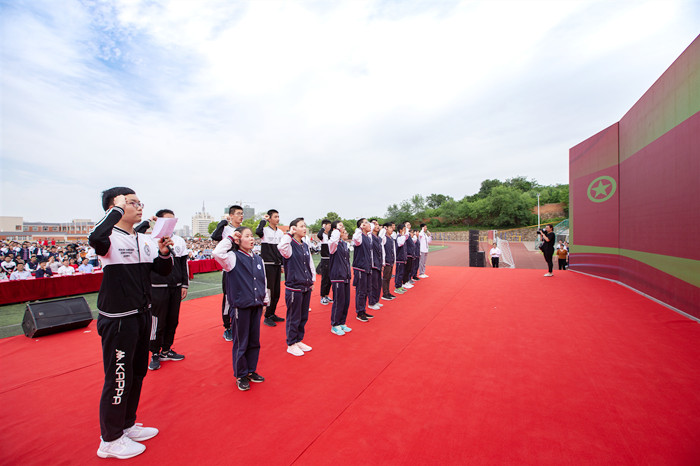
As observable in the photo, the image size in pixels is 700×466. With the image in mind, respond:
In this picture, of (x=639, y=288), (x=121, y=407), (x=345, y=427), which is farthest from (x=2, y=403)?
(x=639, y=288)

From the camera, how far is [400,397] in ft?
9.25

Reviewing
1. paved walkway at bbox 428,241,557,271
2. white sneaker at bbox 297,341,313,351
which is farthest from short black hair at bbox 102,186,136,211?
paved walkway at bbox 428,241,557,271

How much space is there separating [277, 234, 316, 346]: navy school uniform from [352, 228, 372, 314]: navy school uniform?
5.40 feet

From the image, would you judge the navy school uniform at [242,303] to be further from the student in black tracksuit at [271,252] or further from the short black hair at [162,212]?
the student in black tracksuit at [271,252]

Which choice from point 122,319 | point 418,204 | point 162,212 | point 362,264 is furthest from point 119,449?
point 418,204

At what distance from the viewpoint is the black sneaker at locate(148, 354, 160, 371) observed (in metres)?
3.50

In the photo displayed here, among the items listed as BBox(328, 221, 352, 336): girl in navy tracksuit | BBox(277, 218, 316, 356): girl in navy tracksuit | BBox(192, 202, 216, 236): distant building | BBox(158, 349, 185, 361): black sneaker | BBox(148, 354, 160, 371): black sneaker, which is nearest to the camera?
BBox(148, 354, 160, 371): black sneaker

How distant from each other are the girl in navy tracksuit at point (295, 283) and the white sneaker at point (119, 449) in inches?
76.4

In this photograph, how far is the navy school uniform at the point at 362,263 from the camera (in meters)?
5.51

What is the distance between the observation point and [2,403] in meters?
2.80

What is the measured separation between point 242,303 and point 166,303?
1321 millimetres

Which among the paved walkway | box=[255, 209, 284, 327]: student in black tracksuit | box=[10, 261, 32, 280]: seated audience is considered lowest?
the paved walkway

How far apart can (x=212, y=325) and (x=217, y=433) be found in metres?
3.23

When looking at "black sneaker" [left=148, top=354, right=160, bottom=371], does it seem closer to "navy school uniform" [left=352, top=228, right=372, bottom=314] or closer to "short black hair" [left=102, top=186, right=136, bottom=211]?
"short black hair" [left=102, top=186, right=136, bottom=211]
